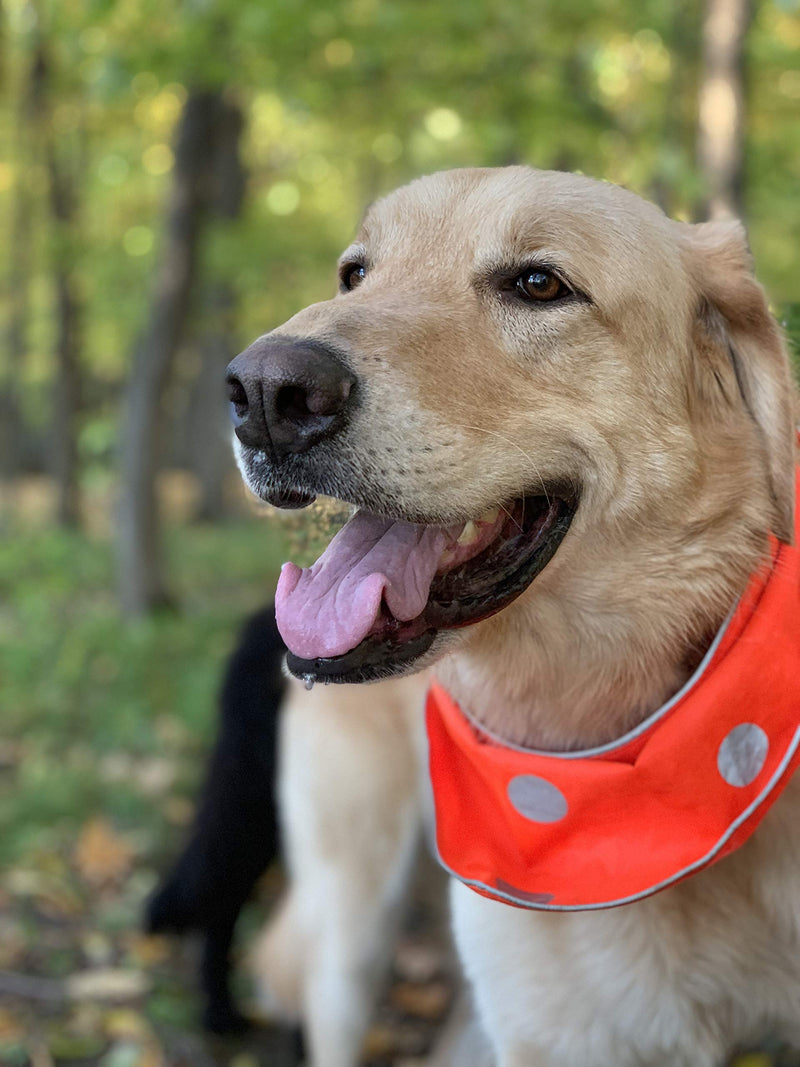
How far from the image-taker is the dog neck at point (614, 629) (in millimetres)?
1966

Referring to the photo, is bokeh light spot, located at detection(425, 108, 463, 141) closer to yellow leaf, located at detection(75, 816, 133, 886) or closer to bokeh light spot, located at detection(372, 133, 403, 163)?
bokeh light spot, located at detection(372, 133, 403, 163)

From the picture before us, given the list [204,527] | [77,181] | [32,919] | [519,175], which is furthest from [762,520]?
[77,181]

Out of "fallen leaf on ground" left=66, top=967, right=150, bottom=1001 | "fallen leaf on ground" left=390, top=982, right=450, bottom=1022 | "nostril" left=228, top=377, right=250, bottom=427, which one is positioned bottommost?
"fallen leaf on ground" left=390, top=982, right=450, bottom=1022

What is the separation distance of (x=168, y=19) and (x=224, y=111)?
192 centimetres

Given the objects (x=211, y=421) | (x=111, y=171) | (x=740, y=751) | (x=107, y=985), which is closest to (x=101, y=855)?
(x=107, y=985)

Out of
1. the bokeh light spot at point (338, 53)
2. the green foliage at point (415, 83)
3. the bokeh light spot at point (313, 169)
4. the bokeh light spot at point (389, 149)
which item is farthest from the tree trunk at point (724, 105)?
the bokeh light spot at point (313, 169)

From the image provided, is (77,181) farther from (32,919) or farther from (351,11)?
(32,919)

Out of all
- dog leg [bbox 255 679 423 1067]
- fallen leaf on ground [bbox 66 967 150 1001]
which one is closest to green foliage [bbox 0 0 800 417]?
dog leg [bbox 255 679 423 1067]

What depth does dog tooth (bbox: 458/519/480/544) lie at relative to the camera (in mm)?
1852

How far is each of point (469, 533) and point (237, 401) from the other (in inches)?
19.7

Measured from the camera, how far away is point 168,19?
560 cm

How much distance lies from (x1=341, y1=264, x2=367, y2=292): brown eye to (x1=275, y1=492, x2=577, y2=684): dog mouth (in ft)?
1.97

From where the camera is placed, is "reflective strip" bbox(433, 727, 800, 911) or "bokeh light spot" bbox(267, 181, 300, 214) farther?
"bokeh light spot" bbox(267, 181, 300, 214)

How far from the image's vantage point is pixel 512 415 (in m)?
1.78
